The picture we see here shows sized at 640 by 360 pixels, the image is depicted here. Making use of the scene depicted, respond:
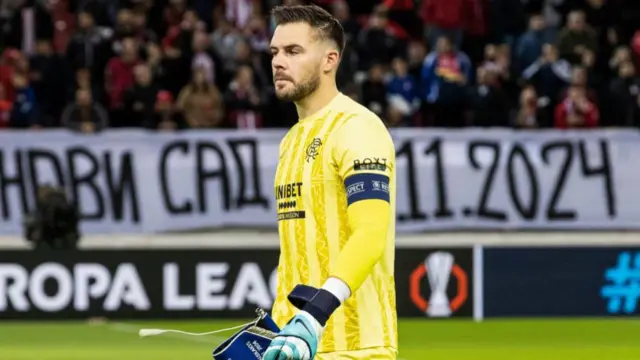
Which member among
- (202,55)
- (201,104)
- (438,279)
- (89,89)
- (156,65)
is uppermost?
(202,55)

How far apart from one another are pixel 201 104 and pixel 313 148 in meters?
15.3

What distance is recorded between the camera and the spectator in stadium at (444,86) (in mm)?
20766

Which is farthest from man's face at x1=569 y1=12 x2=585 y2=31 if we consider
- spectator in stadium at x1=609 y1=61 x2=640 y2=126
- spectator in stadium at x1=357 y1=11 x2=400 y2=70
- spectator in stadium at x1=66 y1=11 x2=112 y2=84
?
spectator in stadium at x1=66 y1=11 x2=112 y2=84

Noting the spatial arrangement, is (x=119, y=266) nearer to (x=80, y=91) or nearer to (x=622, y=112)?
(x=80, y=91)

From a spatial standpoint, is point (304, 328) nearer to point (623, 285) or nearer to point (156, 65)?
point (623, 285)

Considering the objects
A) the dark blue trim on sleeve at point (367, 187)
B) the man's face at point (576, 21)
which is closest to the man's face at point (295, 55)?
the dark blue trim on sleeve at point (367, 187)

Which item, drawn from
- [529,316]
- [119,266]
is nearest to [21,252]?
[119,266]

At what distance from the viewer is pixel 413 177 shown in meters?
19.4

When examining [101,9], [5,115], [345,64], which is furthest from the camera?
[101,9]

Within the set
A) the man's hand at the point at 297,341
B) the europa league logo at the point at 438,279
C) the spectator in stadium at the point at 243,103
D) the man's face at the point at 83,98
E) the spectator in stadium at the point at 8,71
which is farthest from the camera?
the spectator in stadium at the point at 8,71

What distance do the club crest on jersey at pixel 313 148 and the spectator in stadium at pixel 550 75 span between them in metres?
16.6

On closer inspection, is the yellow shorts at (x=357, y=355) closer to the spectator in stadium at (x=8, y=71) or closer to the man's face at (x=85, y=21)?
the spectator in stadium at (x=8, y=71)

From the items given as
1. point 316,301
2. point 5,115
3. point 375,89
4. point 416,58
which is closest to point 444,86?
point 416,58

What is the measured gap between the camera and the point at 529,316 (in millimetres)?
17125
